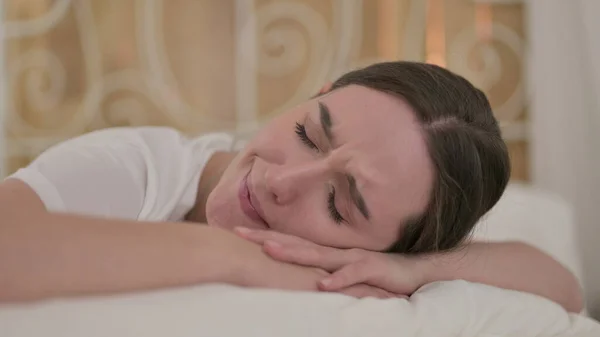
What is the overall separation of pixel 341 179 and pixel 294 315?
326 mm

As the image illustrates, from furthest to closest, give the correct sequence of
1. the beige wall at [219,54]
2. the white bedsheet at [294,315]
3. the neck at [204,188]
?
the beige wall at [219,54] → the neck at [204,188] → the white bedsheet at [294,315]

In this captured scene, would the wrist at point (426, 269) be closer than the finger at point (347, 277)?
No

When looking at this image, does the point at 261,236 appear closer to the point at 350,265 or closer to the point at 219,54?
the point at 350,265

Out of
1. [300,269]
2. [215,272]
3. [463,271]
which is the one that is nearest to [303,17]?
[463,271]

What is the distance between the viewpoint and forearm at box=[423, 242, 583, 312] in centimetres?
93

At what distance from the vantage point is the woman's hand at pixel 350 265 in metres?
0.76

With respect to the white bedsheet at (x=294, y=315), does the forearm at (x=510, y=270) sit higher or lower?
lower

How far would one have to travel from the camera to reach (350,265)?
2.64 feet

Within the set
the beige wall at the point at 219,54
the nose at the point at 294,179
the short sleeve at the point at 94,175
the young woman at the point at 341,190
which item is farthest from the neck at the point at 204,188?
the beige wall at the point at 219,54

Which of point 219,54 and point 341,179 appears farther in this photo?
point 219,54

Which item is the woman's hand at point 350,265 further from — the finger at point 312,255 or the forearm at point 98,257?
the forearm at point 98,257

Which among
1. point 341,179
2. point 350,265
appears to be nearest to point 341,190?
point 341,179

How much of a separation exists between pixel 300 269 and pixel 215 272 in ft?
0.53

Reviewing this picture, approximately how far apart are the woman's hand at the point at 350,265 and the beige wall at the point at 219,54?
1.12 m
